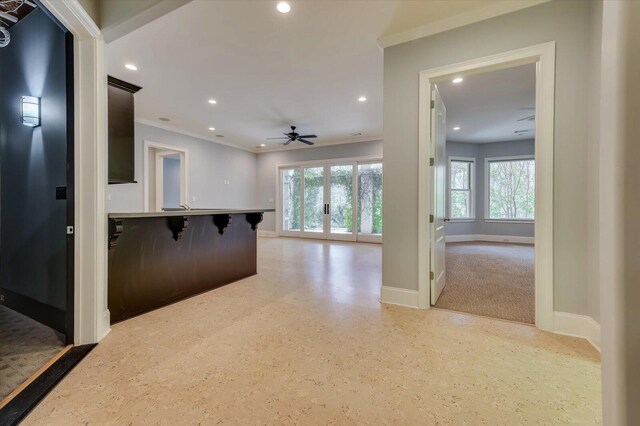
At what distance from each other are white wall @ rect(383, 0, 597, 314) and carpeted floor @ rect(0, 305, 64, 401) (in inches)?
113

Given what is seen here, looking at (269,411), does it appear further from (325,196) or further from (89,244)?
(325,196)

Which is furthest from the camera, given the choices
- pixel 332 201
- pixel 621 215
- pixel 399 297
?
pixel 332 201

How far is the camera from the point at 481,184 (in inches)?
310

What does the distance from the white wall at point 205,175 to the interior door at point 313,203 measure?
193 centimetres

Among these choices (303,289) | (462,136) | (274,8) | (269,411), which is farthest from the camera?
(462,136)

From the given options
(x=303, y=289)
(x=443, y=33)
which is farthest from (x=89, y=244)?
(x=443, y=33)

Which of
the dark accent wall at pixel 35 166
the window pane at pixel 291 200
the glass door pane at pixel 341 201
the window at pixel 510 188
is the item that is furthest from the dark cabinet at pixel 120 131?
the window at pixel 510 188

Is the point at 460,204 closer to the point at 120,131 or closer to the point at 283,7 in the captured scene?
the point at 283,7

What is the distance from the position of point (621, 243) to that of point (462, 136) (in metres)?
7.55

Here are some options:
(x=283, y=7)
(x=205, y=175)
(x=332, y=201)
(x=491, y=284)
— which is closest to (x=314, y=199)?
(x=332, y=201)

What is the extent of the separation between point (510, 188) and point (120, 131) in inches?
352

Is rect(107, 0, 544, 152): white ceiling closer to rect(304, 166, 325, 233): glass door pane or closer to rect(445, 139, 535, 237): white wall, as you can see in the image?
rect(304, 166, 325, 233): glass door pane

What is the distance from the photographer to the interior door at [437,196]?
273cm

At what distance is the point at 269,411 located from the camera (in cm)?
137
